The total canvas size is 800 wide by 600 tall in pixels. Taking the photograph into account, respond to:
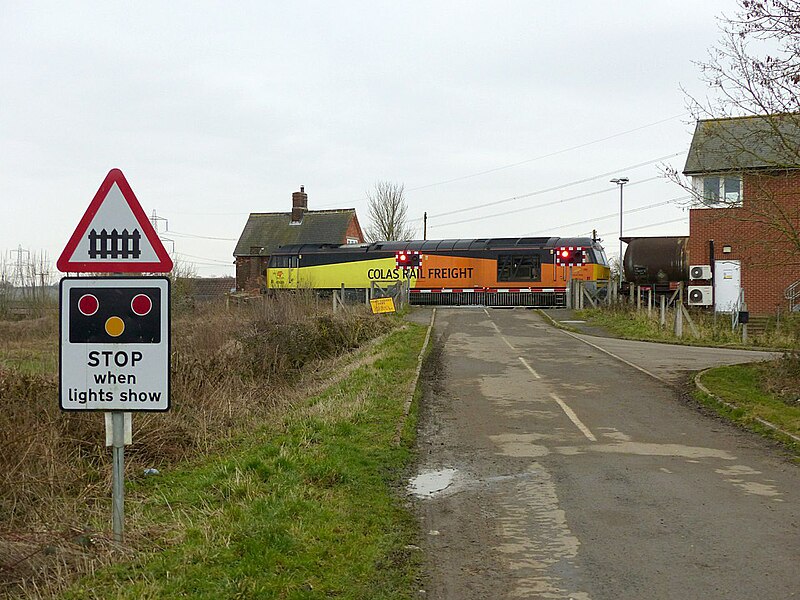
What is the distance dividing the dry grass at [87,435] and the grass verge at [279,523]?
1.49 ft

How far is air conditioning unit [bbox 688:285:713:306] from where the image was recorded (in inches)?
1296

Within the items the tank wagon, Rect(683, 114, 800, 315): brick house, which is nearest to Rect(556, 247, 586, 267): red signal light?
the tank wagon

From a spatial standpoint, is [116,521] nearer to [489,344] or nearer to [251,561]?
[251,561]

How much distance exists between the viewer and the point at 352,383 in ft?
54.0

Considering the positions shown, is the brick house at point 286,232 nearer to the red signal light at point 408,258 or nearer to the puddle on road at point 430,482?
the red signal light at point 408,258

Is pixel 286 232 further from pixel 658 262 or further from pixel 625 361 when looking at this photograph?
pixel 625 361

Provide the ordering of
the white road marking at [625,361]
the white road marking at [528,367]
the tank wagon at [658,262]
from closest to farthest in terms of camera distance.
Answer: the white road marking at [625,361]
the white road marking at [528,367]
the tank wagon at [658,262]

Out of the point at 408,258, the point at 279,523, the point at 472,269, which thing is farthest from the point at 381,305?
the point at 279,523

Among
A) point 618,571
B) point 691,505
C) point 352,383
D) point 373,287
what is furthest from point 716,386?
point 373,287

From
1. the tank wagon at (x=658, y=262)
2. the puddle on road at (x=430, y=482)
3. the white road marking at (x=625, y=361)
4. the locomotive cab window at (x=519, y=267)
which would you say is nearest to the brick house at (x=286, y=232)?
the locomotive cab window at (x=519, y=267)

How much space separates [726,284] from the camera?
33812 millimetres

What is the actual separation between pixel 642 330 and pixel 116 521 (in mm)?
25635

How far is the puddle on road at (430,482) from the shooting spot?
8680 millimetres

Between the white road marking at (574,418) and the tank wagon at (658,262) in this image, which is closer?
the white road marking at (574,418)
